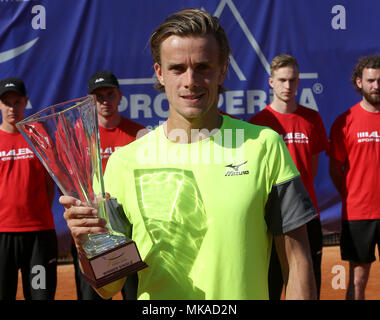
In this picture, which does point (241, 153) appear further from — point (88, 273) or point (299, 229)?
point (88, 273)

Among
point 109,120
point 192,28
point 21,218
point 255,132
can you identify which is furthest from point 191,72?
point 21,218

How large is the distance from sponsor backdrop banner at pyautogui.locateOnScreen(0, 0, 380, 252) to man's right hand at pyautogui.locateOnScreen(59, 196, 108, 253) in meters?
4.65

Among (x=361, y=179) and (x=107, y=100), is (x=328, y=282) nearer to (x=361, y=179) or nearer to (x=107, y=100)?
(x=361, y=179)

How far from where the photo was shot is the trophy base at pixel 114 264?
166 cm

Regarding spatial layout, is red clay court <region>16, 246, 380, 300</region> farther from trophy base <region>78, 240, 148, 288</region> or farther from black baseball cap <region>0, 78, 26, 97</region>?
trophy base <region>78, 240, 148, 288</region>

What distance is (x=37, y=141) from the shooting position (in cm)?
185

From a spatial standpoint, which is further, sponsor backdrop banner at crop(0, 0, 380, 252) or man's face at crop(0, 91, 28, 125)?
sponsor backdrop banner at crop(0, 0, 380, 252)

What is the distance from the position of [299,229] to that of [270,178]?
6.6 inches

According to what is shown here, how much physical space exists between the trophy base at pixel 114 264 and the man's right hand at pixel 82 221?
0.21 feet

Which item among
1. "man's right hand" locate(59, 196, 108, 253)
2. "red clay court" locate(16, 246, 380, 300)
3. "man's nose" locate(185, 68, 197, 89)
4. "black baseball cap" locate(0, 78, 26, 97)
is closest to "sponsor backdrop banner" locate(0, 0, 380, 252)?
"red clay court" locate(16, 246, 380, 300)

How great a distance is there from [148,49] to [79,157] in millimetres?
4504

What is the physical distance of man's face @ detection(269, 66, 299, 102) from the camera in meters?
4.67

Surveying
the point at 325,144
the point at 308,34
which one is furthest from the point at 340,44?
the point at 325,144

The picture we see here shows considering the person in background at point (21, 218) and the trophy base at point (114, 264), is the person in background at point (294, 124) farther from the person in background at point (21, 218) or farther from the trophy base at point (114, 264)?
the trophy base at point (114, 264)
